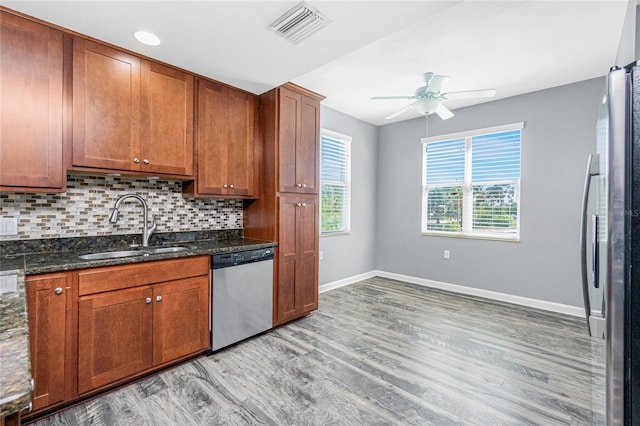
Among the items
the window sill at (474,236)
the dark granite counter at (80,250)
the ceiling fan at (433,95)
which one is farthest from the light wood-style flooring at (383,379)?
the ceiling fan at (433,95)

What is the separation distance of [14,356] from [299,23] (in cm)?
205

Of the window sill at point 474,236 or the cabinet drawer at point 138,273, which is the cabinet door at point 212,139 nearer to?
the cabinet drawer at point 138,273

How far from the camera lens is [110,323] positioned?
Answer: 1.91 metres

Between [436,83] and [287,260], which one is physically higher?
[436,83]

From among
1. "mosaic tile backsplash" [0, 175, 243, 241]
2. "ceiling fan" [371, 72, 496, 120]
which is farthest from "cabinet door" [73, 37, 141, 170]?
"ceiling fan" [371, 72, 496, 120]

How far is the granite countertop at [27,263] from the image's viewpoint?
569 millimetres

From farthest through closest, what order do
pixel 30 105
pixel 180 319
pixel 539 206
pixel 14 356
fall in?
pixel 539 206 → pixel 180 319 → pixel 30 105 → pixel 14 356

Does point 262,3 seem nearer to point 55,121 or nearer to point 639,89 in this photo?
point 55,121

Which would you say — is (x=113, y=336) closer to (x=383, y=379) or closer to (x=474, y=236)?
(x=383, y=379)

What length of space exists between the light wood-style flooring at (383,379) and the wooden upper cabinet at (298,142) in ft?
5.04

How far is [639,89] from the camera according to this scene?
81cm

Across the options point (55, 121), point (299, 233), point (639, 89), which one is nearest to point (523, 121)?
point (299, 233)

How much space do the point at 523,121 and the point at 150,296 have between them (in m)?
4.47

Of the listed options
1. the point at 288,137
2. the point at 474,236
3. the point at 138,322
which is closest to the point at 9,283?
the point at 138,322
